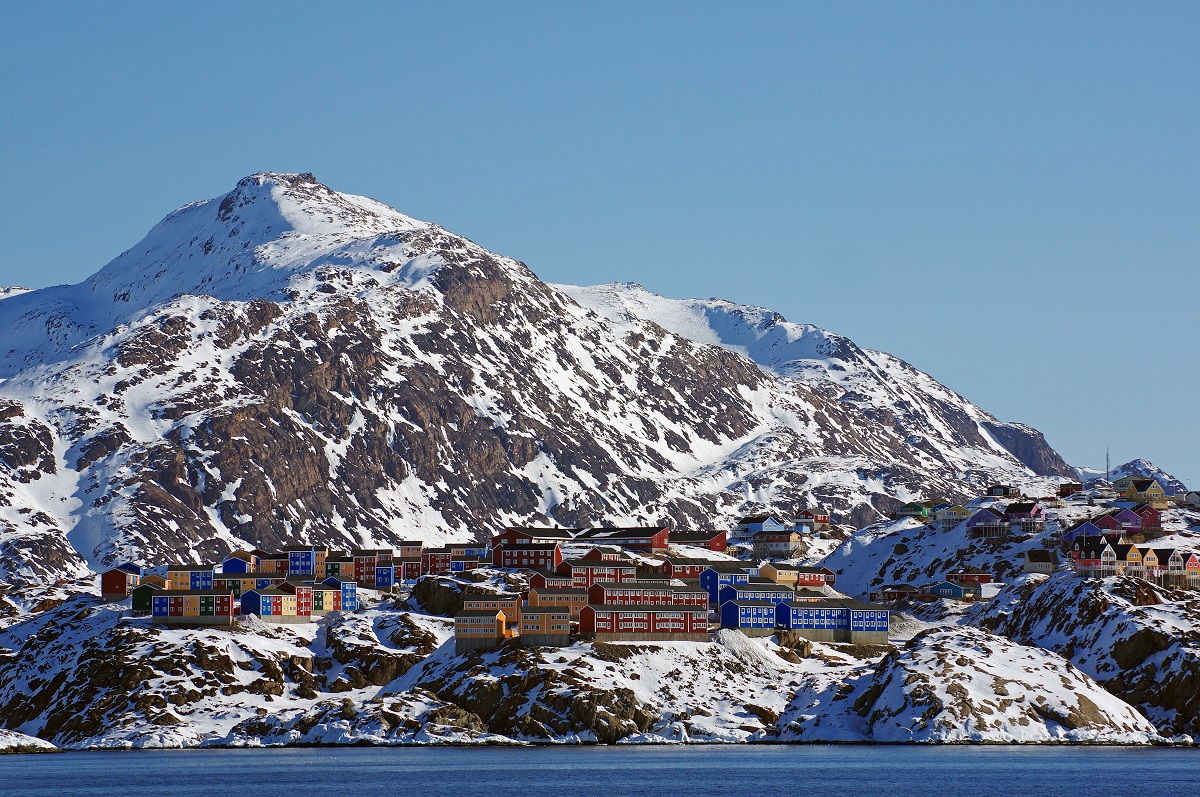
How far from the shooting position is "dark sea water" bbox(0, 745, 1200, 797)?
483ft

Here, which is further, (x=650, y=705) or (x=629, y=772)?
(x=650, y=705)

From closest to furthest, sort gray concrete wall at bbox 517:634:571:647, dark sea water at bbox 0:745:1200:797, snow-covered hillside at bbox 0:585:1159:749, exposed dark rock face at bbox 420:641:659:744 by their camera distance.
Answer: dark sea water at bbox 0:745:1200:797 → snow-covered hillside at bbox 0:585:1159:749 → exposed dark rock face at bbox 420:641:659:744 → gray concrete wall at bbox 517:634:571:647

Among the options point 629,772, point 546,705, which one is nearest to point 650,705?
point 546,705

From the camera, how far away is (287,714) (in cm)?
19462

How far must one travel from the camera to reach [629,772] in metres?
161

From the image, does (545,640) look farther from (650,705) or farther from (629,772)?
(629,772)

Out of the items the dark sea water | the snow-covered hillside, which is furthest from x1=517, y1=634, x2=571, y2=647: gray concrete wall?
the dark sea water

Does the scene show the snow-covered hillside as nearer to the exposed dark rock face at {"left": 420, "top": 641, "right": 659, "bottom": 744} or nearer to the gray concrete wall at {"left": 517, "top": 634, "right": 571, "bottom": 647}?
the exposed dark rock face at {"left": 420, "top": 641, "right": 659, "bottom": 744}

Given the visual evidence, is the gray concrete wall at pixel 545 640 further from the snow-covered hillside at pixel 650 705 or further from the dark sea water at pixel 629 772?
the dark sea water at pixel 629 772

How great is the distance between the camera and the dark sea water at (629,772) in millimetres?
147250

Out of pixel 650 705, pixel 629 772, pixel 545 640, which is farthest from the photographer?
pixel 545 640

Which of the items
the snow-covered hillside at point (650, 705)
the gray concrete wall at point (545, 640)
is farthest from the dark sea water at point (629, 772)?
the gray concrete wall at point (545, 640)

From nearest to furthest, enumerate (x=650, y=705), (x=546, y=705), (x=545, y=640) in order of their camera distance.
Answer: (x=546, y=705) → (x=650, y=705) → (x=545, y=640)

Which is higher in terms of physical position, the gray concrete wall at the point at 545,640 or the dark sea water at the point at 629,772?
the gray concrete wall at the point at 545,640
